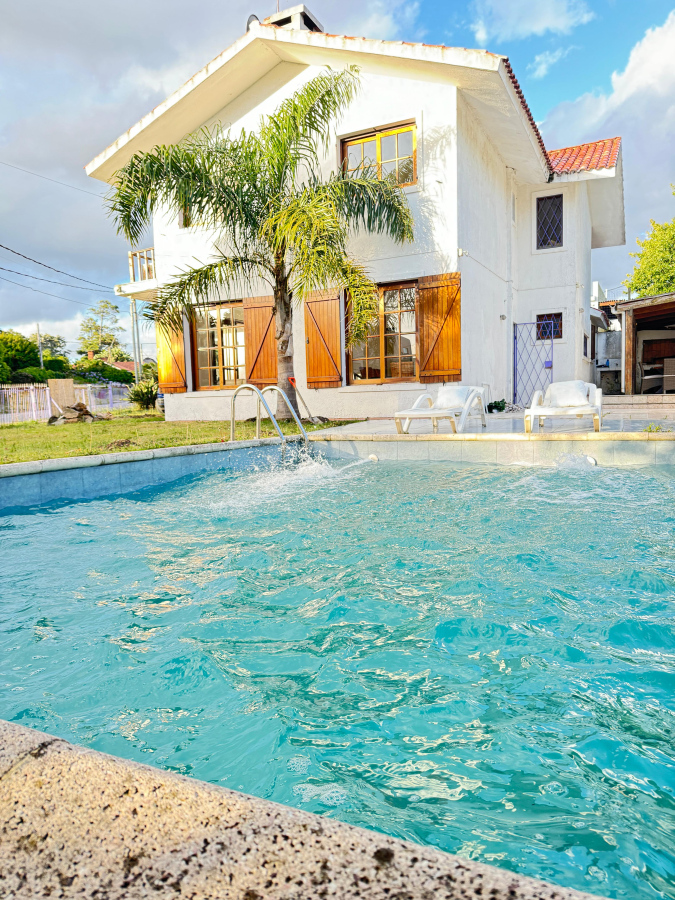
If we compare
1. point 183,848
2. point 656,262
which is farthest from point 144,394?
point 656,262

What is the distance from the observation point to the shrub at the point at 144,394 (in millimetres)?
17000

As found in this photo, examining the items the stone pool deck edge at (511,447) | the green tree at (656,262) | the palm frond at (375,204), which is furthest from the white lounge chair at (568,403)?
the green tree at (656,262)

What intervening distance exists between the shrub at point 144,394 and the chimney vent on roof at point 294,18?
32.9ft

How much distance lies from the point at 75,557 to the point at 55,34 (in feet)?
79.6

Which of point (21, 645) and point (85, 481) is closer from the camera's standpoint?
point (21, 645)

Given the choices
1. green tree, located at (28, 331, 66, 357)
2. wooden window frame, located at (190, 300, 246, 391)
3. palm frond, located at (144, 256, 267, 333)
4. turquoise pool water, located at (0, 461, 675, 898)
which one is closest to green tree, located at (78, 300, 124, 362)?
green tree, located at (28, 331, 66, 357)

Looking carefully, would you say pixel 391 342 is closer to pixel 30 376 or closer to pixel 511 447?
pixel 511 447

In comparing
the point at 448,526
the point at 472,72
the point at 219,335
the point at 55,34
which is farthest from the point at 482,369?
the point at 55,34

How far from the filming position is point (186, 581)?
315 centimetres

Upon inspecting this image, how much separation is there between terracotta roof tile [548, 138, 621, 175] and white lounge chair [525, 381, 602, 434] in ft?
23.6

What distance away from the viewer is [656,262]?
2709 cm

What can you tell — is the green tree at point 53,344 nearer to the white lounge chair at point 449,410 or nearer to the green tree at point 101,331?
the green tree at point 101,331

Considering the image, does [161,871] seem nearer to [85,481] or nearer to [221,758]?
[221,758]

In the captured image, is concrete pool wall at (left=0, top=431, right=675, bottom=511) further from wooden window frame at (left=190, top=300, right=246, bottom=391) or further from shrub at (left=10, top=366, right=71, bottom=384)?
shrub at (left=10, top=366, right=71, bottom=384)
